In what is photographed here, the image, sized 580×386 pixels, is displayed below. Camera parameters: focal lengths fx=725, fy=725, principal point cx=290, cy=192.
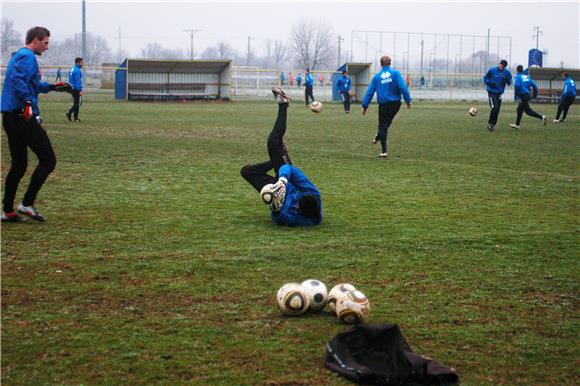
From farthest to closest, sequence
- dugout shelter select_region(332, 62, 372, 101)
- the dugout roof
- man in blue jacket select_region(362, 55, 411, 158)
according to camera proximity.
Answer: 1. dugout shelter select_region(332, 62, 372, 101)
2. the dugout roof
3. man in blue jacket select_region(362, 55, 411, 158)

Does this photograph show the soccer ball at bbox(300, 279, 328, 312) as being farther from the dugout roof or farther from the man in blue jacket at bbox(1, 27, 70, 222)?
the dugout roof

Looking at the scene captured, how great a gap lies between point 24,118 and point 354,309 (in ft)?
15.8

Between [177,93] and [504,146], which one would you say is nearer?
[504,146]

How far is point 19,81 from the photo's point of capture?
26.5 ft

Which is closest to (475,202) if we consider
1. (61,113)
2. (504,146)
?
(504,146)

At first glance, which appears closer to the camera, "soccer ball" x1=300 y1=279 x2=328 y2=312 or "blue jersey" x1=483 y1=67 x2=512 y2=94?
"soccer ball" x1=300 y1=279 x2=328 y2=312

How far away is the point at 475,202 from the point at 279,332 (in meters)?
5.90

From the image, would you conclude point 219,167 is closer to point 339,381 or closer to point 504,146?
point 504,146

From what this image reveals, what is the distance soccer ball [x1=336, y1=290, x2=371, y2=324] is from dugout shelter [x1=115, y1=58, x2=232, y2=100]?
1530 inches

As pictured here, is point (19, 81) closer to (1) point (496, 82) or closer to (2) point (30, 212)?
(2) point (30, 212)

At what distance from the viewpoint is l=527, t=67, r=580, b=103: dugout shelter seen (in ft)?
148

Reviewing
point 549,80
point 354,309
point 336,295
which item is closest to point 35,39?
point 336,295

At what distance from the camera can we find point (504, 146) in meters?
18.3

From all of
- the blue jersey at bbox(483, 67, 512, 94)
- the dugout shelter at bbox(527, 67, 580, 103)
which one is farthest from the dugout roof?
the blue jersey at bbox(483, 67, 512, 94)
